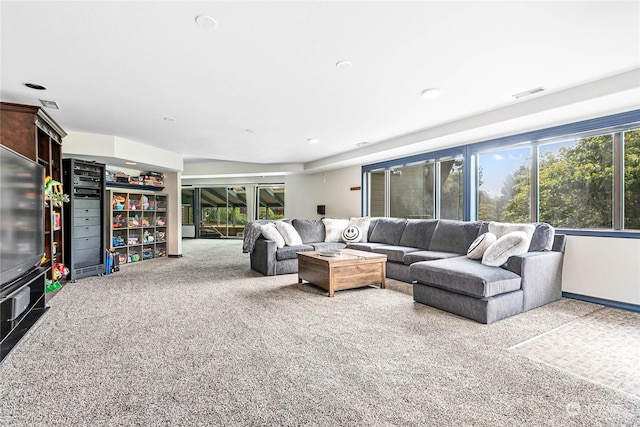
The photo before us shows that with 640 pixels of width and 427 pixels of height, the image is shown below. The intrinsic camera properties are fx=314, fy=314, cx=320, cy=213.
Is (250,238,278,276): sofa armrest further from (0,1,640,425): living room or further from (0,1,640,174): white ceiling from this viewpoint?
(0,1,640,174): white ceiling

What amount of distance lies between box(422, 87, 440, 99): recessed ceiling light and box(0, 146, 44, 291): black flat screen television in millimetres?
3734

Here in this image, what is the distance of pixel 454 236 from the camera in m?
4.62

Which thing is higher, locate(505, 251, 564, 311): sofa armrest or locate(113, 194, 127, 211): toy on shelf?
locate(113, 194, 127, 211): toy on shelf

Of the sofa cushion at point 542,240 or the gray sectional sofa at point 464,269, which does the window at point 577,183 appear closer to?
the gray sectional sofa at point 464,269

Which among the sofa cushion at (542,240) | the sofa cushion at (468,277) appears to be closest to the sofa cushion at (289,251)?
the sofa cushion at (468,277)

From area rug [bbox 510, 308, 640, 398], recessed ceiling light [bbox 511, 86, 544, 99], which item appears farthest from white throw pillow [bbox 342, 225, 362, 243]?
area rug [bbox 510, 308, 640, 398]

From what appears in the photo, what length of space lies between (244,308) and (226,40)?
2515mm

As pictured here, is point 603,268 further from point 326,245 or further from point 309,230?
point 309,230

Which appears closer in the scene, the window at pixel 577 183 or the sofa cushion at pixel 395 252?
the window at pixel 577 183

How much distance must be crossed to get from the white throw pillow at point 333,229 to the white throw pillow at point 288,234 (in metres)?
0.84

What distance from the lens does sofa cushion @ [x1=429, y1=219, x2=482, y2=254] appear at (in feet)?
14.6

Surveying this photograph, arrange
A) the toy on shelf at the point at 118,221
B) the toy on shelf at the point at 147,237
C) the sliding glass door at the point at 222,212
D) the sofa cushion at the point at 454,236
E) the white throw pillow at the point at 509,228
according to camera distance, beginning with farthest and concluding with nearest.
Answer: the sliding glass door at the point at 222,212, the toy on shelf at the point at 147,237, the toy on shelf at the point at 118,221, the sofa cushion at the point at 454,236, the white throw pillow at the point at 509,228

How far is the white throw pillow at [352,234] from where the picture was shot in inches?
240

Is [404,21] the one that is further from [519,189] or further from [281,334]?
[519,189]
